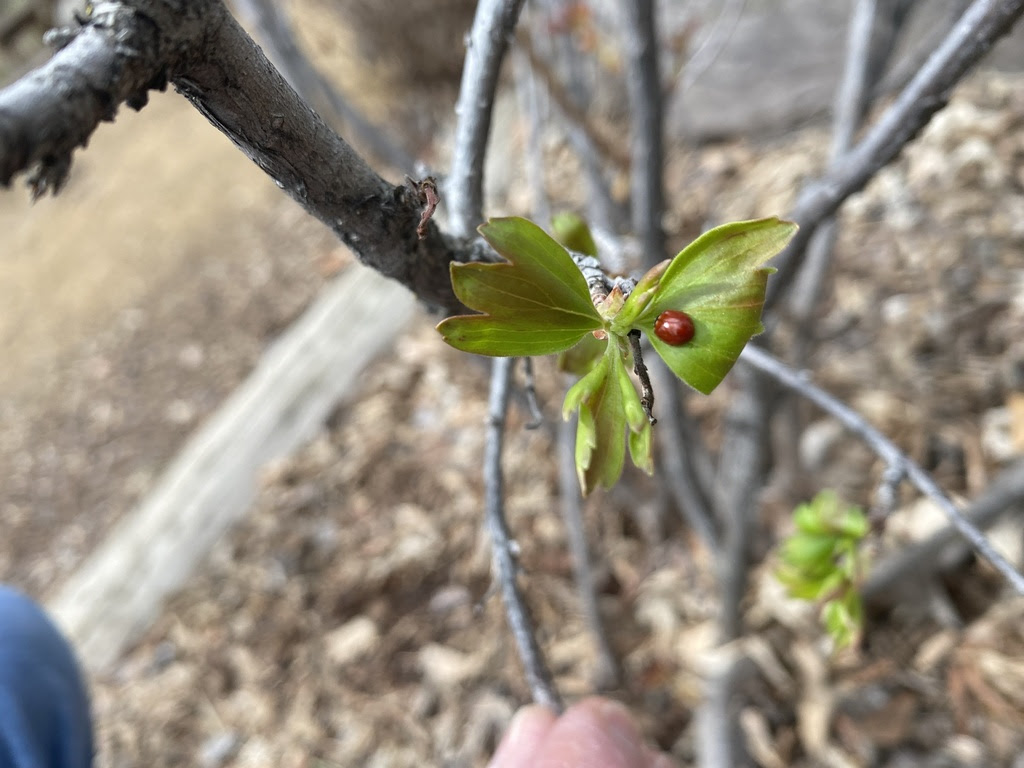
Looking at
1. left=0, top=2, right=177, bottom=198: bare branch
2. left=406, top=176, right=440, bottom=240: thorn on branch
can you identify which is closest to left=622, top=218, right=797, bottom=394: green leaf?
left=406, top=176, right=440, bottom=240: thorn on branch

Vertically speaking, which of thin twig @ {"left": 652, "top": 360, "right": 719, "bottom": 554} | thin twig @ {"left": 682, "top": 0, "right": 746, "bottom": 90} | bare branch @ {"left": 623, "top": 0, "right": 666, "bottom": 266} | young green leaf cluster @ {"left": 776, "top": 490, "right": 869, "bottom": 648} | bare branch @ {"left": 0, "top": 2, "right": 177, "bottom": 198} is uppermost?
thin twig @ {"left": 682, "top": 0, "right": 746, "bottom": 90}

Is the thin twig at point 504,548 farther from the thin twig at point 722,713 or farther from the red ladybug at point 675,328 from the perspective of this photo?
the thin twig at point 722,713

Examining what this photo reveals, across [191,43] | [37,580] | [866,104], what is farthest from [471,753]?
[37,580]

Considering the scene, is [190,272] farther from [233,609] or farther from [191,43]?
[191,43]

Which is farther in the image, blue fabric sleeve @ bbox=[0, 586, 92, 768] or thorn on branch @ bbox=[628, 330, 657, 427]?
blue fabric sleeve @ bbox=[0, 586, 92, 768]

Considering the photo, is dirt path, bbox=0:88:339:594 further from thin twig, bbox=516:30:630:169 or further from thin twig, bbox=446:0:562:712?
thin twig, bbox=446:0:562:712

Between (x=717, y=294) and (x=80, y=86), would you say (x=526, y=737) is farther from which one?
(x=80, y=86)
